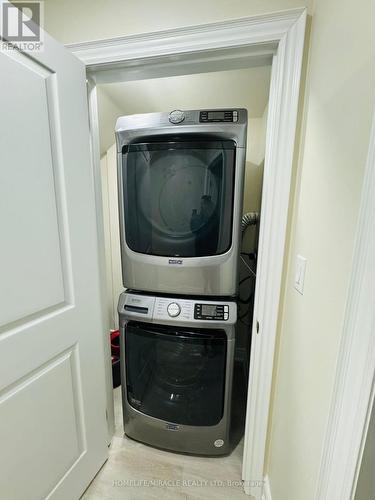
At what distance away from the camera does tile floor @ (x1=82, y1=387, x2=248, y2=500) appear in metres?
1.11

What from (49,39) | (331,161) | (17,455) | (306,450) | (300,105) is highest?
(49,39)

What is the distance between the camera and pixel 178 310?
3.76ft

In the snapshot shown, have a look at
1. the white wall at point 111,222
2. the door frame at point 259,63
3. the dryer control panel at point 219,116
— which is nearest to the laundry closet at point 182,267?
the dryer control panel at point 219,116

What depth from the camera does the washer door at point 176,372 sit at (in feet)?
3.81

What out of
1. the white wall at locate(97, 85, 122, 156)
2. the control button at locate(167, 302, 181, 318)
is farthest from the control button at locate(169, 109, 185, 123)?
the control button at locate(167, 302, 181, 318)

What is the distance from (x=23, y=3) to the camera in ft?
3.16

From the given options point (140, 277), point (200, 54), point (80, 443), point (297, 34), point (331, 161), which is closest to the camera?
point (331, 161)

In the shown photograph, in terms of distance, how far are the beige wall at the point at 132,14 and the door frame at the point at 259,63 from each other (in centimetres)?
5

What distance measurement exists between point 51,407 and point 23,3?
173 centimetres

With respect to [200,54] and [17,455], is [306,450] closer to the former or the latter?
[17,455]

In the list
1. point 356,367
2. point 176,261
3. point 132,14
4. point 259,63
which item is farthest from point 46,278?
point 259,63

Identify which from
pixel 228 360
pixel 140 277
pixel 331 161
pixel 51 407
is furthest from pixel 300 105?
pixel 51 407

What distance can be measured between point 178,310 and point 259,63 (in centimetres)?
117

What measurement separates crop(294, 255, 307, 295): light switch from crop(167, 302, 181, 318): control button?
1.90ft
